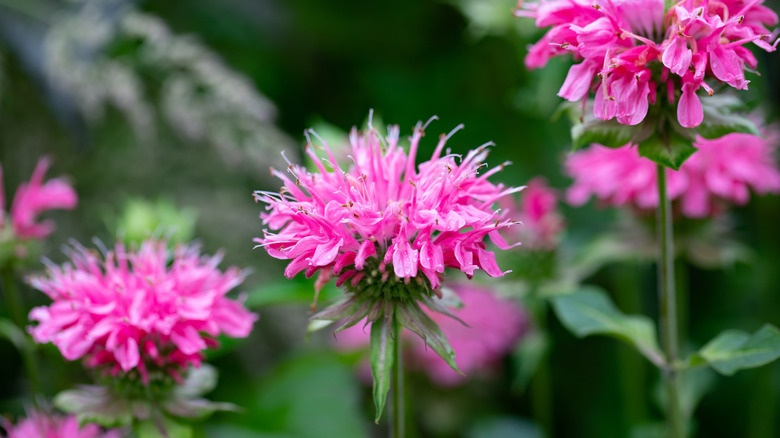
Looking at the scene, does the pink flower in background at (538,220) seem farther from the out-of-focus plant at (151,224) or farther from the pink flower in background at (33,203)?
the pink flower in background at (33,203)

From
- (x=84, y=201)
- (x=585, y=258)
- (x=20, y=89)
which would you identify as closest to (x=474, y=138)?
(x=585, y=258)

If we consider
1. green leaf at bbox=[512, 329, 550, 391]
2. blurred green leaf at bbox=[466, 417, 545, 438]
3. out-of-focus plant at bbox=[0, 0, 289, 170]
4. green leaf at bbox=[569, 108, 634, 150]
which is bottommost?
blurred green leaf at bbox=[466, 417, 545, 438]

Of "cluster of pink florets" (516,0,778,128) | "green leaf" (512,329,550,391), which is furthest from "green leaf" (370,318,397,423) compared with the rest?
"green leaf" (512,329,550,391)

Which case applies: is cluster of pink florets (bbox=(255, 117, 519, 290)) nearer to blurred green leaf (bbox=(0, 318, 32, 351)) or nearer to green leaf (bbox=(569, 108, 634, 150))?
green leaf (bbox=(569, 108, 634, 150))

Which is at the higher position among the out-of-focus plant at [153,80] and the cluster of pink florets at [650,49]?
the out-of-focus plant at [153,80]

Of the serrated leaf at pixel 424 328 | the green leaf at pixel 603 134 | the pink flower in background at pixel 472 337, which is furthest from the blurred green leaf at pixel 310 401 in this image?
the green leaf at pixel 603 134

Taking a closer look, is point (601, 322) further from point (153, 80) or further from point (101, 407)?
point (153, 80)
